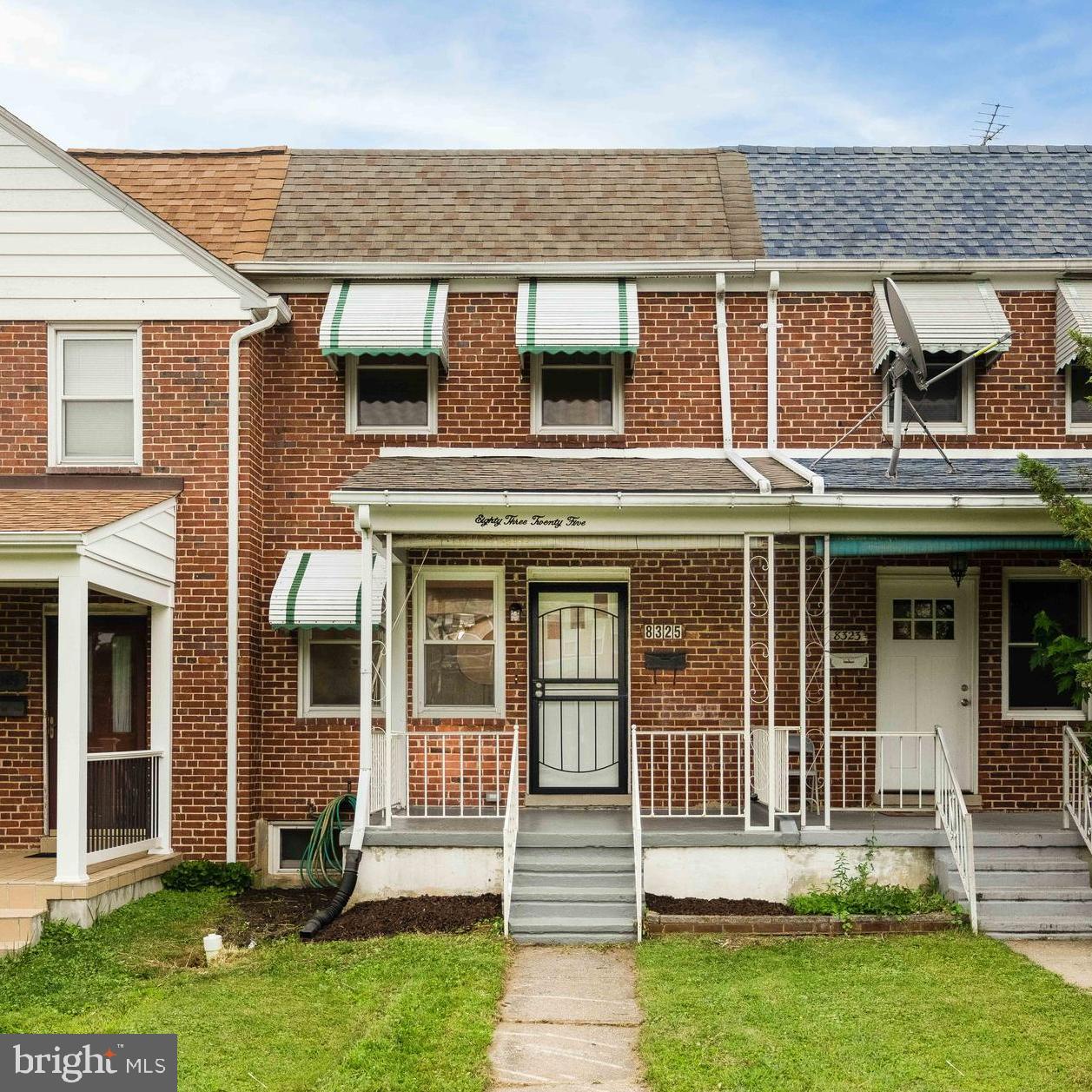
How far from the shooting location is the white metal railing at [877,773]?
11805 millimetres

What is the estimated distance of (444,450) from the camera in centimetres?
1229

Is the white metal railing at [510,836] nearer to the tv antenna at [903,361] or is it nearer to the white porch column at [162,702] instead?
the white porch column at [162,702]

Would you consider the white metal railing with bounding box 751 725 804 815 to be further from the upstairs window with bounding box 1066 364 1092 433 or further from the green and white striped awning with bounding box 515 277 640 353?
the upstairs window with bounding box 1066 364 1092 433

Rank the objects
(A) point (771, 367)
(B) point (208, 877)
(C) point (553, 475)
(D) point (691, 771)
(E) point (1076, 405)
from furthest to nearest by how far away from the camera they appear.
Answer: (E) point (1076, 405), (A) point (771, 367), (D) point (691, 771), (B) point (208, 877), (C) point (553, 475)

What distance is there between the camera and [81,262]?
11852 millimetres

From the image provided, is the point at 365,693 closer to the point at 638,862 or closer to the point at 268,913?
the point at 268,913

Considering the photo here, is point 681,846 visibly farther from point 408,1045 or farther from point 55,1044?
point 55,1044

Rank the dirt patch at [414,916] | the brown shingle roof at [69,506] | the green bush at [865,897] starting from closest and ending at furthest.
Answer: the dirt patch at [414,916] < the green bush at [865,897] < the brown shingle roof at [69,506]

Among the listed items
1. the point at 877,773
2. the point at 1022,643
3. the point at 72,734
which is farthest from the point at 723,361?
the point at 72,734

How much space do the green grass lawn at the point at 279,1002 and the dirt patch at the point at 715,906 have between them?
1.46m

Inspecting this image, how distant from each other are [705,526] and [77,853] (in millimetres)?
5662

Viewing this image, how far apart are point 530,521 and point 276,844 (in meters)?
4.28

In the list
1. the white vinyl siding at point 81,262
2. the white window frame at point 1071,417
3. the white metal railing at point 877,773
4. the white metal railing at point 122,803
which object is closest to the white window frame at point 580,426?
the white vinyl siding at point 81,262

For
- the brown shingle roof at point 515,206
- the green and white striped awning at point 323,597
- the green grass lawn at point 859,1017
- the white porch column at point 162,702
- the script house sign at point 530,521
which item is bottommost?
the green grass lawn at point 859,1017
